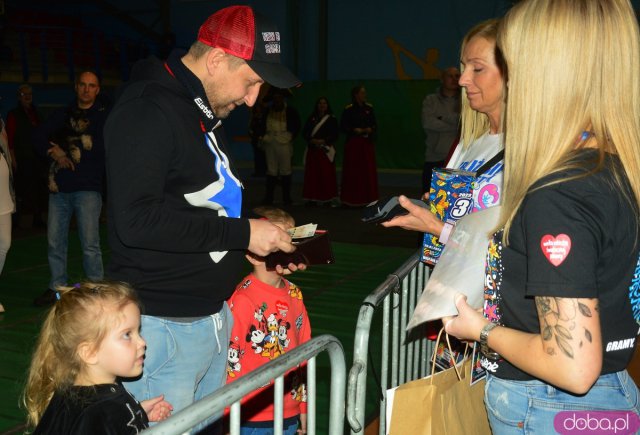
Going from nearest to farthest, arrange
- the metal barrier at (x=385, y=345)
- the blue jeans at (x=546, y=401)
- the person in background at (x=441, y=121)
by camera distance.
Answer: the blue jeans at (x=546, y=401)
the metal barrier at (x=385, y=345)
the person in background at (x=441, y=121)

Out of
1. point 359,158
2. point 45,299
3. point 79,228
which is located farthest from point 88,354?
point 359,158

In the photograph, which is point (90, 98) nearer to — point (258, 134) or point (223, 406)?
point (223, 406)

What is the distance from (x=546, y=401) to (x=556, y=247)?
0.42 meters

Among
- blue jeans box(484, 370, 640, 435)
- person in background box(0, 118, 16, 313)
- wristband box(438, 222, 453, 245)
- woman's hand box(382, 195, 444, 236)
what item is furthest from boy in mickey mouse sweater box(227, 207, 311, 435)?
person in background box(0, 118, 16, 313)

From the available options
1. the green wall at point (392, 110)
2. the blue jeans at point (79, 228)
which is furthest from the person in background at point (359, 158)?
the blue jeans at point (79, 228)

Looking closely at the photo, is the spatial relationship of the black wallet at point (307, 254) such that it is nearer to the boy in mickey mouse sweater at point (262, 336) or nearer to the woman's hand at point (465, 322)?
the boy in mickey mouse sweater at point (262, 336)

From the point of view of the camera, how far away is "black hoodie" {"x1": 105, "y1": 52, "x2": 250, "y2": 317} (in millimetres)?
2201

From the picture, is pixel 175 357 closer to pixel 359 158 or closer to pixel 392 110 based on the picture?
pixel 359 158

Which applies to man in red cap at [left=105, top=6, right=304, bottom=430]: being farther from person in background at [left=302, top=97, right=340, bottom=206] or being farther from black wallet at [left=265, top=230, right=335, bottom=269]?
person in background at [left=302, top=97, right=340, bottom=206]

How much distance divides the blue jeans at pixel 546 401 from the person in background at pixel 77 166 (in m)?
4.92

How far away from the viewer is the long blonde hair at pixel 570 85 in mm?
1522

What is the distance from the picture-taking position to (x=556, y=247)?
4.76ft

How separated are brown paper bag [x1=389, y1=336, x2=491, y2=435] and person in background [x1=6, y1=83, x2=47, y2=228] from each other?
894cm

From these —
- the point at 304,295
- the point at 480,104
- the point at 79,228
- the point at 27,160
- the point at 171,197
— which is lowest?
the point at 304,295
